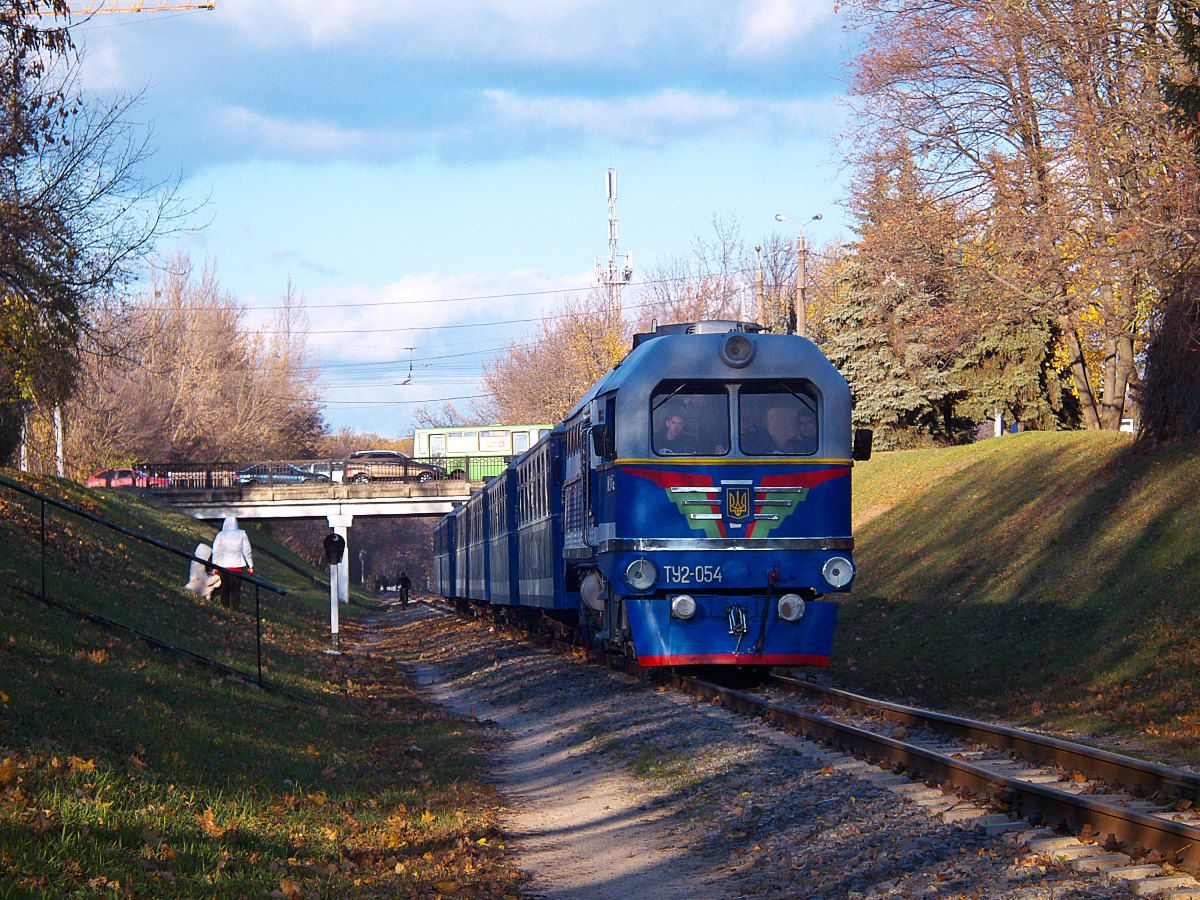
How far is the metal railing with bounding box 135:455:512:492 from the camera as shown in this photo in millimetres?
Answer: 67250

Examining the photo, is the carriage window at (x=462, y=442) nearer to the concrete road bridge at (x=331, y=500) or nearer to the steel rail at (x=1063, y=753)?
the concrete road bridge at (x=331, y=500)

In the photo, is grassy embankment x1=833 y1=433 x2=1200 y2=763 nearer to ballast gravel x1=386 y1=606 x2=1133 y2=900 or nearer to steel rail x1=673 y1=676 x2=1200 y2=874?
steel rail x1=673 y1=676 x2=1200 y2=874

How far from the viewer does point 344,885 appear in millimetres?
7254

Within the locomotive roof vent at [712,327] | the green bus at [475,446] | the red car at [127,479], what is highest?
the green bus at [475,446]

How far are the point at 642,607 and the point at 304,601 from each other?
93.1 ft

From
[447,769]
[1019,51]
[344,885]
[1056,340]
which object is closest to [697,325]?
[447,769]

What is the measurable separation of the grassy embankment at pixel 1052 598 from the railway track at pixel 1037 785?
1427 millimetres

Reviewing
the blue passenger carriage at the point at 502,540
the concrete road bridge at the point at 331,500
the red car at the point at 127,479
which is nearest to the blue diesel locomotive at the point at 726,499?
the blue passenger carriage at the point at 502,540

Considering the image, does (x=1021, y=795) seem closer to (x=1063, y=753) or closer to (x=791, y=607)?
(x=1063, y=753)

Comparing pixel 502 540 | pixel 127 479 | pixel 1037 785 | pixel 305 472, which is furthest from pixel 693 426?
pixel 305 472

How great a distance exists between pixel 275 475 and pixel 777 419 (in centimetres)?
6014

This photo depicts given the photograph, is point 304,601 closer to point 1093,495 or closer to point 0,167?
point 0,167

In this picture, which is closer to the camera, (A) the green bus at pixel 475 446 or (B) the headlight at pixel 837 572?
(B) the headlight at pixel 837 572

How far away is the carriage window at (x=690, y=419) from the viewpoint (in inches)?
594
